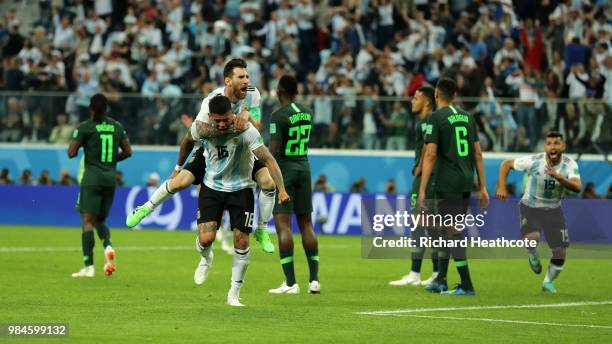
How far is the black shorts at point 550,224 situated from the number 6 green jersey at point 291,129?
10.5ft

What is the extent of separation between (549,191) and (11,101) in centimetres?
1861

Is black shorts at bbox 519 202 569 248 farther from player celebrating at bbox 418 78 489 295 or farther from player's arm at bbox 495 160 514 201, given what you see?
player celebrating at bbox 418 78 489 295

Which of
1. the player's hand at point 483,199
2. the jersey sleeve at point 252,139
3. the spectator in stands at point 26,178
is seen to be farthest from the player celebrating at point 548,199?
the spectator in stands at point 26,178

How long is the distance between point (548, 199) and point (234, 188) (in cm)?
518

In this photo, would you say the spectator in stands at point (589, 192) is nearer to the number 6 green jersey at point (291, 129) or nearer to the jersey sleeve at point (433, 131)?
the jersey sleeve at point (433, 131)

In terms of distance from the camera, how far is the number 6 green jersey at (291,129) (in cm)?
1575

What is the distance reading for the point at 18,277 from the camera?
17.3m

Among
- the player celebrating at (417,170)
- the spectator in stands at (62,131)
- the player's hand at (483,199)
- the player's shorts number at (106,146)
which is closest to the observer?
the player's hand at (483,199)

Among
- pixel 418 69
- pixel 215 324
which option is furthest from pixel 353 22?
pixel 215 324

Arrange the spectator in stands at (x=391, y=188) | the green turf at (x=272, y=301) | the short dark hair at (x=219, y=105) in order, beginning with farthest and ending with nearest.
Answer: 1. the spectator in stands at (x=391, y=188)
2. the short dark hair at (x=219, y=105)
3. the green turf at (x=272, y=301)

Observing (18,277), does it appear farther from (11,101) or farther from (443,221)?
(11,101)

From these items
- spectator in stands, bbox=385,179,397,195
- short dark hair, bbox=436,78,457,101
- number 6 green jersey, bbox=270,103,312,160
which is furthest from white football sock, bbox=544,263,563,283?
spectator in stands, bbox=385,179,397,195

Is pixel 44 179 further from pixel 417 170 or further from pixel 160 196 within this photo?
pixel 160 196

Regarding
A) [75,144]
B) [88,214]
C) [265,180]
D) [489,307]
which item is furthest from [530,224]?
[75,144]
